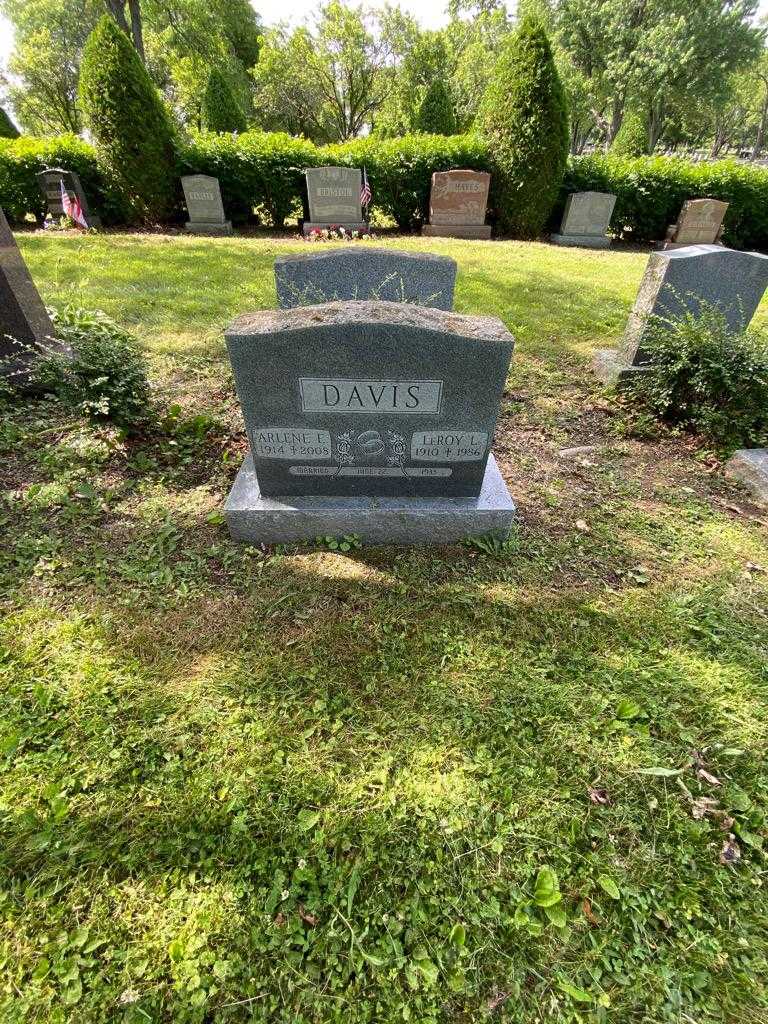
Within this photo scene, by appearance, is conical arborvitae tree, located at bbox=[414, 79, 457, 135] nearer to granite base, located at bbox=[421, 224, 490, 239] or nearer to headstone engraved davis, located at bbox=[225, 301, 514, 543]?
granite base, located at bbox=[421, 224, 490, 239]

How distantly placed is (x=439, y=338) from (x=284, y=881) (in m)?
2.23

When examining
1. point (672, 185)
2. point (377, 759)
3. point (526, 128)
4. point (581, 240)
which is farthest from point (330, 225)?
point (377, 759)

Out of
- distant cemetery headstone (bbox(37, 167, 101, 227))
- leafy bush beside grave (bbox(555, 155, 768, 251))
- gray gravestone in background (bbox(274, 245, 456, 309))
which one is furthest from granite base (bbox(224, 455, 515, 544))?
leafy bush beside grave (bbox(555, 155, 768, 251))

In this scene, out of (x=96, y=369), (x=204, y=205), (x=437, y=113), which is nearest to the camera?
(x=96, y=369)

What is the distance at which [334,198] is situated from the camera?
11047 mm

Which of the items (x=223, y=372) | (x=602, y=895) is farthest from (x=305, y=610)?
(x=223, y=372)

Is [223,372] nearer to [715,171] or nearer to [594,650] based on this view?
[594,650]

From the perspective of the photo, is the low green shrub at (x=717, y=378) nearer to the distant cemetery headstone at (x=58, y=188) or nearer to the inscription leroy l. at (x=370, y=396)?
the inscription leroy l. at (x=370, y=396)

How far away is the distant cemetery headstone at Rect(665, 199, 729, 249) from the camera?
11.2m

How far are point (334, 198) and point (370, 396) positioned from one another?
35.8ft

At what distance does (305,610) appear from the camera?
8.09 feet

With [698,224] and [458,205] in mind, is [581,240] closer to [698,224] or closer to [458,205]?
[698,224]

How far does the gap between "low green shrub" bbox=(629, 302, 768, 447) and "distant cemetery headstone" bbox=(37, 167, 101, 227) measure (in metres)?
12.0

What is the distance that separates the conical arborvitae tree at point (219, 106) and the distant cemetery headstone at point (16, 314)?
1753 cm
